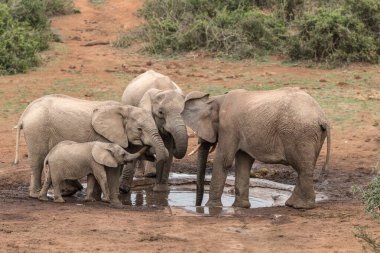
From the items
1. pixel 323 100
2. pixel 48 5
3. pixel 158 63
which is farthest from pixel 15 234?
pixel 48 5

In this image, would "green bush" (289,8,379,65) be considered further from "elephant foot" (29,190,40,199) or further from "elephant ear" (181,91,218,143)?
"elephant foot" (29,190,40,199)

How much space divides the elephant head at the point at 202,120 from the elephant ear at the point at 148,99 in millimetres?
634

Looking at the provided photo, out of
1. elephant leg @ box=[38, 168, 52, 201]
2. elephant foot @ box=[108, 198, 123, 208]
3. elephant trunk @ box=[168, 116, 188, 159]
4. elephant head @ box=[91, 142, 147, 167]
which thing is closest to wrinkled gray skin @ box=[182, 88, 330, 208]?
elephant trunk @ box=[168, 116, 188, 159]

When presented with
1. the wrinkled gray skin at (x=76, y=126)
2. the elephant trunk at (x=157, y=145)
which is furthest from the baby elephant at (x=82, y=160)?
A: the wrinkled gray skin at (x=76, y=126)

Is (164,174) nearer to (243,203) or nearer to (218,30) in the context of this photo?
(243,203)

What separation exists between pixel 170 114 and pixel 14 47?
28.1ft

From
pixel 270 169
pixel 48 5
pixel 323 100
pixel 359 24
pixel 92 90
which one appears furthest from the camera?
pixel 48 5

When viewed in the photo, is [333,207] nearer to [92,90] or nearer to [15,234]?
[15,234]

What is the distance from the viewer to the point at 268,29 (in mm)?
19984

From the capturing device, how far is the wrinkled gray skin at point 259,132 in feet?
34.3

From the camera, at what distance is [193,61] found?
19812mm

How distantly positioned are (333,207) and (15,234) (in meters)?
3.92

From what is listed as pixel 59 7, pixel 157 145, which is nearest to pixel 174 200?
pixel 157 145

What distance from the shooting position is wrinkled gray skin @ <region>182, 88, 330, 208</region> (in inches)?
412
